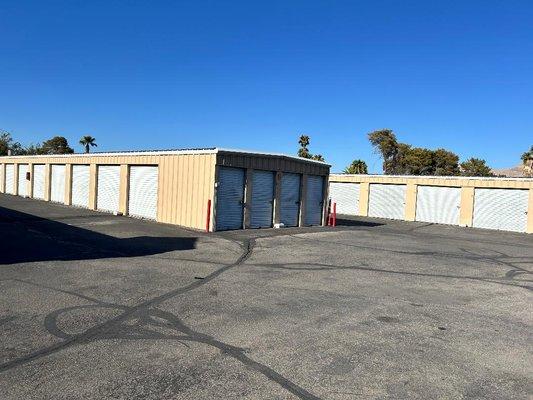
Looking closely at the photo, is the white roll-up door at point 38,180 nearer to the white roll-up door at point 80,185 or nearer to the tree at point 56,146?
the white roll-up door at point 80,185

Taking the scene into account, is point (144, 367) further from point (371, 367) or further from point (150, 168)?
point (150, 168)

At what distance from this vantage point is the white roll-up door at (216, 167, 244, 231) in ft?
62.6

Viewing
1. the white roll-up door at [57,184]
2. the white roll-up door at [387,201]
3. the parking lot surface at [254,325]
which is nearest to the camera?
the parking lot surface at [254,325]

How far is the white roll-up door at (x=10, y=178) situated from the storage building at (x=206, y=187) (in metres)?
13.6

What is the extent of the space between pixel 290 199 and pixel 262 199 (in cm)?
201

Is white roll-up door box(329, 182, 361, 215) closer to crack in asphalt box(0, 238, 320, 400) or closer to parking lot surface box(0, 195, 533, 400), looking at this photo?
parking lot surface box(0, 195, 533, 400)

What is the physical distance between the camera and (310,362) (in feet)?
17.4

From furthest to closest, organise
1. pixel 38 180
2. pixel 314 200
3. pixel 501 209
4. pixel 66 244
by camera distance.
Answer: pixel 38 180
pixel 501 209
pixel 314 200
pixel 66 244

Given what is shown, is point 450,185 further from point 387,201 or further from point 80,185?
point 80,185

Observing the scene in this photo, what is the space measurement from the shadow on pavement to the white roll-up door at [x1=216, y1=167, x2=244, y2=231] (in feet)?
10.2

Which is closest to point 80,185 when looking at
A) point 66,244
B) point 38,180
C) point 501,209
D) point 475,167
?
point 38,180

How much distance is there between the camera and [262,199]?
2106 cm

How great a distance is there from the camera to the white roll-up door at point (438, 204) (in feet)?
103

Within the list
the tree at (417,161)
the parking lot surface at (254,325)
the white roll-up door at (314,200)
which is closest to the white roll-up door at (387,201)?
the white roll-up door at (314,200)
